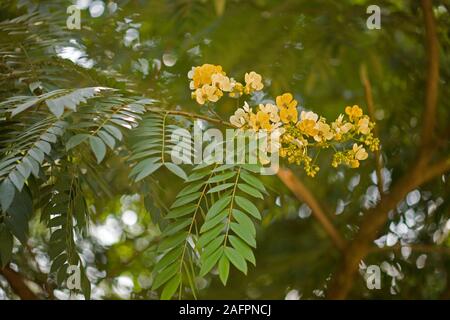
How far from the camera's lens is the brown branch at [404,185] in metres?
2.21

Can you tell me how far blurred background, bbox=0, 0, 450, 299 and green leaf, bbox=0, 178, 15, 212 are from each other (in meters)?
1.11

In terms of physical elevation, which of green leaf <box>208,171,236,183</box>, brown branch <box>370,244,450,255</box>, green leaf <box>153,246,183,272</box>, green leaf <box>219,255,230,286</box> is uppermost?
green leaf <box>208,171,236,183</box>

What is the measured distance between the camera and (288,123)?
4.21ft

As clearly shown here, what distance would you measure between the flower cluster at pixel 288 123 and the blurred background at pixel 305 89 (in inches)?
35.6

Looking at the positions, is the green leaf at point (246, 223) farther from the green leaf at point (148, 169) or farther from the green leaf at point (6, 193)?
the green leaf at point (6, 193)

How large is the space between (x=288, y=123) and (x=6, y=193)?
0.56 m

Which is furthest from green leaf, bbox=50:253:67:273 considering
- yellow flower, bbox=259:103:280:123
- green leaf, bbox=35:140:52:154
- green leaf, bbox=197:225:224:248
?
yellow flower, bbox=259:103:280:123

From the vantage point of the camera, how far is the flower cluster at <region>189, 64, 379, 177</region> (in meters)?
1.27

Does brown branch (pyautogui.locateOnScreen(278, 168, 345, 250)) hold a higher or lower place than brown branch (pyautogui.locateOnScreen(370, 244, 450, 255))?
higher

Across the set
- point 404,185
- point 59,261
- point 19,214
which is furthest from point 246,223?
point 404,185

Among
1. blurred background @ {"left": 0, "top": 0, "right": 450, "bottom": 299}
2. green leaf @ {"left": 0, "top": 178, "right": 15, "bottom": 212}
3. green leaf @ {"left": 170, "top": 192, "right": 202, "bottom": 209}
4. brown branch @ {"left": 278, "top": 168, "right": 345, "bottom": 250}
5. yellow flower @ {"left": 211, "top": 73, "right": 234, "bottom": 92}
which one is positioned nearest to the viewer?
green leaf @ {"left": 0, "top": 178, "right": 15, "bottom": 212}

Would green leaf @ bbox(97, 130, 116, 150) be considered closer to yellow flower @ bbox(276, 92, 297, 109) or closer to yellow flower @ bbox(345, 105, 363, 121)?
yellow flower @ bbox(276, 92, 297, 109)

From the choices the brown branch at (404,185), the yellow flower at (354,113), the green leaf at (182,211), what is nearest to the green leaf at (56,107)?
the green leaf at (182,211)
